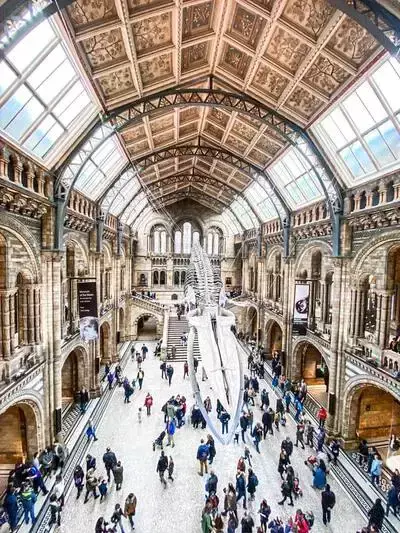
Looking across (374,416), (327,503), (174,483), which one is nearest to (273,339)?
(374,416)

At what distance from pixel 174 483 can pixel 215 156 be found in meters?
16.9

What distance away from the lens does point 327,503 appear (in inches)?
350

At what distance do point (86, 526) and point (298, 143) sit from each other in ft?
50.7

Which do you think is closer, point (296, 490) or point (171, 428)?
point (296, 490)

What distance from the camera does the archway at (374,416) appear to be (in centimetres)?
1308

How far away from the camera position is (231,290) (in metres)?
34.2

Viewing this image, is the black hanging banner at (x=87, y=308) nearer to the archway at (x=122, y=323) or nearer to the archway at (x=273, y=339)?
the archway at (x=122, y=323)

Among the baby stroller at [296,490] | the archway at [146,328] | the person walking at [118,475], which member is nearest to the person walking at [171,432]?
the person walking at [118,475]

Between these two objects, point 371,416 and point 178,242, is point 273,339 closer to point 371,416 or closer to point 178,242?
point 371,416

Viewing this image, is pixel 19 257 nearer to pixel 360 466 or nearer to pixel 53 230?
pixel 53 230

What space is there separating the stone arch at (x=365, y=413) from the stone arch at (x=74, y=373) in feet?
40.5

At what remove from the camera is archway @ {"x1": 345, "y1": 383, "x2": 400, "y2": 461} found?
13.1m

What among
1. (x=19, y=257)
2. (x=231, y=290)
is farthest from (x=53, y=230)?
(x=231, y=290)

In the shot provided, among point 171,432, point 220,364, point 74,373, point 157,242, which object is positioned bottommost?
point 171,432
